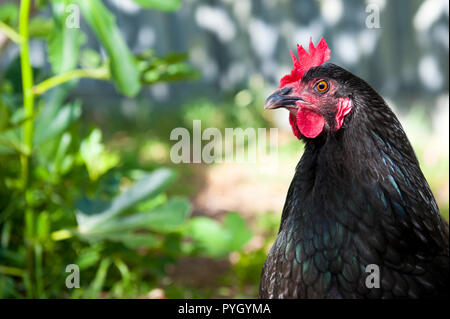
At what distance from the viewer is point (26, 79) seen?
228cm

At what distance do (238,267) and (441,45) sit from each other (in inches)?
120

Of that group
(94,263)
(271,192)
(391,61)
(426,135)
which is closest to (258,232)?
(271,192)

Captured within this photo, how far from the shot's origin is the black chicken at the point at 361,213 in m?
1.36

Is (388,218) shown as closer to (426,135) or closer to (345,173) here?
(345,173)

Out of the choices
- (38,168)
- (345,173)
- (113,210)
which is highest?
(38,168)

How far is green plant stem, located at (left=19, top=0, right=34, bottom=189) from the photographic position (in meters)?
2.18

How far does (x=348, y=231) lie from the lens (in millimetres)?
1374

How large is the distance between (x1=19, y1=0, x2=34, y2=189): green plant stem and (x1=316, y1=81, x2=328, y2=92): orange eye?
141 centimetres

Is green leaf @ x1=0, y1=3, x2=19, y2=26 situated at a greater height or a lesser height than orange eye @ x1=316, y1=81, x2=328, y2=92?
greater

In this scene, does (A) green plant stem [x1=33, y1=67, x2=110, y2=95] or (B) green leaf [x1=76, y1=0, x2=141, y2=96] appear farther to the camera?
(A) green plant stem [x1=33, y1=67, x2=110, y2=95]

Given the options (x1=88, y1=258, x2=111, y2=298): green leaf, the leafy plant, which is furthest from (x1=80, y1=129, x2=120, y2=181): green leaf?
(x1=88, y1=258, x2=111, y2=298): green leaf

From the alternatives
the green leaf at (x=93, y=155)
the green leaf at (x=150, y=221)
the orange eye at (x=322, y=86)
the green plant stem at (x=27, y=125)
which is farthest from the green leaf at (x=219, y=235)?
the orange eye at (x=322, y=86)

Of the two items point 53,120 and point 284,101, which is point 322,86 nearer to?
point 284,101

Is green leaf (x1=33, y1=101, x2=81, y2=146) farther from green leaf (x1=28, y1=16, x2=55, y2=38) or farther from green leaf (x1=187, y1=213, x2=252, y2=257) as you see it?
green leaf (x1=187, y1=213, x2=252, y2=257)
